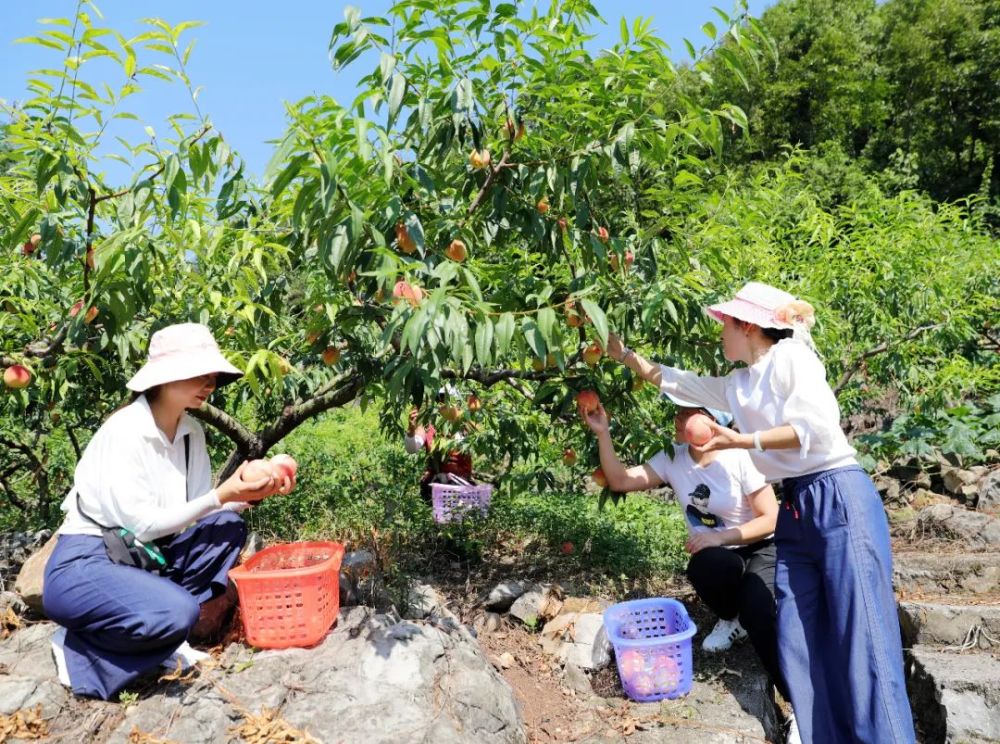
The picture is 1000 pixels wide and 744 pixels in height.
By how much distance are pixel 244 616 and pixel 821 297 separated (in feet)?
12.8

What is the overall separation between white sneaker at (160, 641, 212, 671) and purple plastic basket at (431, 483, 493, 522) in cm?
208

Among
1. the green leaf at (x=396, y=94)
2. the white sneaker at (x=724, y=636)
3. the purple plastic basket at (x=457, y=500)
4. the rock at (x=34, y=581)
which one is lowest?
the white sneaker at (x=724, y=636)

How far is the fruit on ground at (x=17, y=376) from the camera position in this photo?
2676mm

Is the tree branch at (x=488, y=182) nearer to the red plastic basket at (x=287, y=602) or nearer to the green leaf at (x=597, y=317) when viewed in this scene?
the green leaf at (x=597, y=317)

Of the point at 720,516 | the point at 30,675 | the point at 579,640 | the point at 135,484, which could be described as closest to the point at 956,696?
the point at 720,516

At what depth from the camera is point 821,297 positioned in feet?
15.8

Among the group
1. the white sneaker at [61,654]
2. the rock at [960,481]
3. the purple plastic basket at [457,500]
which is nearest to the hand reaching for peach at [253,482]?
the white sneaker at [61,654]

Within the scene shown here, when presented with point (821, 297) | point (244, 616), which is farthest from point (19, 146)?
point (821, 297)

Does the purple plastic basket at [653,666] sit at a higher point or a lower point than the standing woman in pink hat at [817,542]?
lower

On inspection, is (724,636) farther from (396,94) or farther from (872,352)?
(872,352)

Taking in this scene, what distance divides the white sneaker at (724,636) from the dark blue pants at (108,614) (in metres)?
1.96

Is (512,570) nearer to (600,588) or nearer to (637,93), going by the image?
(600,588)

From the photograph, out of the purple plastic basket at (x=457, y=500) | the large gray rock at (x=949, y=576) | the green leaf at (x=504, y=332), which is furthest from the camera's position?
the purple plastic basket at (x=457, y=500)

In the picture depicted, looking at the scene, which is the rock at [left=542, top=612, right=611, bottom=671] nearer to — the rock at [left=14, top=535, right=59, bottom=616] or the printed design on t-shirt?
the printed design on t-shirt
